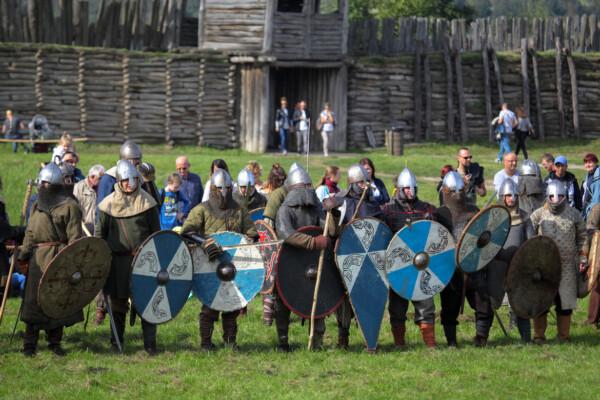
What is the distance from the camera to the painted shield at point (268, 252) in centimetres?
865

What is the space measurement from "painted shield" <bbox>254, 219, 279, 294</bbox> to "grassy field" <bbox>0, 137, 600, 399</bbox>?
522 millimetres

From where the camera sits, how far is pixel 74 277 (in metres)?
7.64

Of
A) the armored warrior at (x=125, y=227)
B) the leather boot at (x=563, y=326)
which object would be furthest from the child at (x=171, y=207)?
the leather boot at (x=563, y=326)

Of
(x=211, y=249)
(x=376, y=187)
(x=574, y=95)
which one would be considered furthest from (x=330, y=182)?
(x=574, y=95)

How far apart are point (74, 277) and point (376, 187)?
4163 mm

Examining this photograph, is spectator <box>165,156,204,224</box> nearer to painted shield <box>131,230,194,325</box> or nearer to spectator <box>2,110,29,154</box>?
painted shield <box>131,230,194,325</box>

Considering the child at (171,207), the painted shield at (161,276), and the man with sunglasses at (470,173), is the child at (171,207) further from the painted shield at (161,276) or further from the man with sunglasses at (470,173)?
the man with sunglasses at (470,173)

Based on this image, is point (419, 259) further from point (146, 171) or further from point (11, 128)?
point (11, 128)

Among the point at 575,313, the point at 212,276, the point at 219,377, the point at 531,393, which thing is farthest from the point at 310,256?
the point at 575,313

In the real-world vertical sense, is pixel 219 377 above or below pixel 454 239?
below

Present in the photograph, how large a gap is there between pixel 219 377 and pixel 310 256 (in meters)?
1.40

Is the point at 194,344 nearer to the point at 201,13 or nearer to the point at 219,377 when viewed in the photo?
the point at 219,377

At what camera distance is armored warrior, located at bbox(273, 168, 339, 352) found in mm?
7992

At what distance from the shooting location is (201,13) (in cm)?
2389
